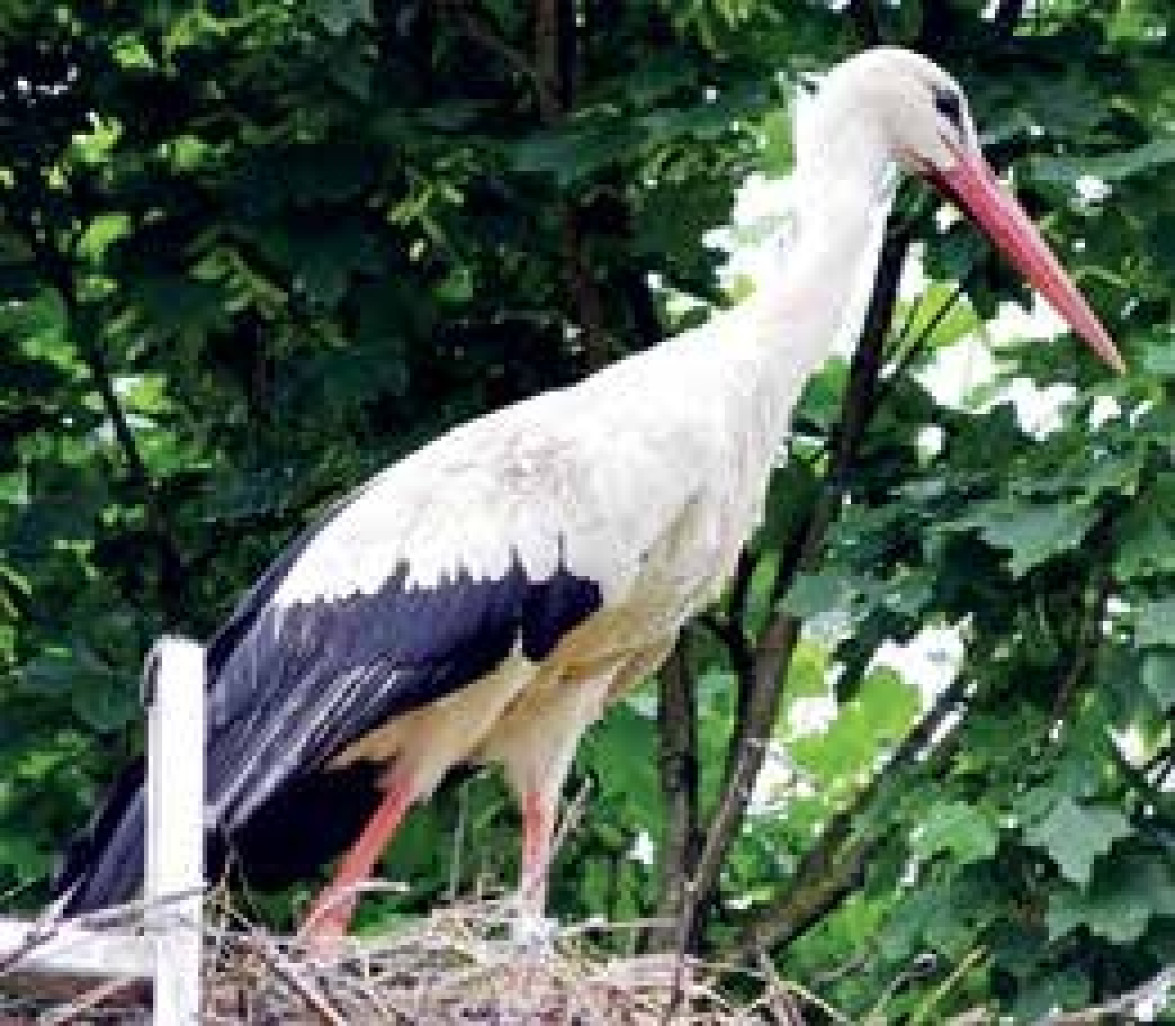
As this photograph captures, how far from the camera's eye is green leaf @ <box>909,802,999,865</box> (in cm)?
962

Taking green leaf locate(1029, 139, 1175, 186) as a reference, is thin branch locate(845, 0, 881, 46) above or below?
above

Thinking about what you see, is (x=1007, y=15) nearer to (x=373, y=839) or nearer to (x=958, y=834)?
(x=958, y=834)

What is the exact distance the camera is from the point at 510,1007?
7.86 meters

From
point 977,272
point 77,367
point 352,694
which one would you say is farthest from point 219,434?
point 352,694

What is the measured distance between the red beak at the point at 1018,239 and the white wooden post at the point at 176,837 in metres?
3.39

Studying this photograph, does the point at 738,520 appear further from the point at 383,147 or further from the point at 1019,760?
the point at 383,147

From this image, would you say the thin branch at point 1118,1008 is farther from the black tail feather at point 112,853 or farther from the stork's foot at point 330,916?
the black tail feather at point 112,853

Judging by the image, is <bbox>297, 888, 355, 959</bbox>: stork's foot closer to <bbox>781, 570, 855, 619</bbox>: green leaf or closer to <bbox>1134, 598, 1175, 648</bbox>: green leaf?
<bbox>781, 570, 855, 619</bbox>: green leaf

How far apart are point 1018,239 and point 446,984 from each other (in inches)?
104

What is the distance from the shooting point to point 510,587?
9.27 meters

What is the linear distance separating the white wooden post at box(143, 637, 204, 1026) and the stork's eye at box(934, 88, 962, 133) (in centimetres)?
339

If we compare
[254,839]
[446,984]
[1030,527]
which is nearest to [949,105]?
[1030,527]

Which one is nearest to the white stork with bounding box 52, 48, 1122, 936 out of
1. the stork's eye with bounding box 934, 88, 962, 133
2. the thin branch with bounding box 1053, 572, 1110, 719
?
the stork's eye with bounding box 934, 88, 962, 133

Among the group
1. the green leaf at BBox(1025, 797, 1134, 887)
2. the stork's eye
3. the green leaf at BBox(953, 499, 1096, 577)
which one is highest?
the stork's eye
